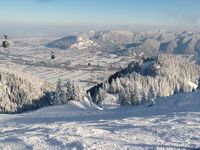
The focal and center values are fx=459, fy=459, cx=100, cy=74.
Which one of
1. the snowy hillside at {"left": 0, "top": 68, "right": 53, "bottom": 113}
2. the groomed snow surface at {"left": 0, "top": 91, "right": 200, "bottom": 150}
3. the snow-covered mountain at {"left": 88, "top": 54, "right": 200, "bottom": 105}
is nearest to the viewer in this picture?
the groomed snow surface at {"left": 0, "top": 91, "right": 200, "bottom": 150}

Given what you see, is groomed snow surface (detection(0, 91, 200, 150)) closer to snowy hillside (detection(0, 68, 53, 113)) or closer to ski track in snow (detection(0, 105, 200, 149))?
ski track in snow (detection(0, 105, 200, 149))

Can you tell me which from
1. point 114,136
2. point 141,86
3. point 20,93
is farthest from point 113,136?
point 141,86

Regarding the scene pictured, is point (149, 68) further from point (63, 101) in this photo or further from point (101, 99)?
point (63, 101)

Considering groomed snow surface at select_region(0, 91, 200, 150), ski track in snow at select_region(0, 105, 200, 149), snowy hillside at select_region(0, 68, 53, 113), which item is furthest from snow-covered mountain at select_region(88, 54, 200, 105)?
ski track in snow at select_region(0, 105, 200, 149)

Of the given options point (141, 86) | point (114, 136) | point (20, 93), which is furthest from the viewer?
point (141, 86)

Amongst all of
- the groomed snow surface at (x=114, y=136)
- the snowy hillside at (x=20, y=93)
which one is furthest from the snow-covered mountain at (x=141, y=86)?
the groomed snow surface at (x=114, y=136)

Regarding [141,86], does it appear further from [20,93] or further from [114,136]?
[114,136]

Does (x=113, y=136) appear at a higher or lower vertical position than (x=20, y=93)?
higher

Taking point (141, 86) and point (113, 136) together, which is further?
point (141, 86)
